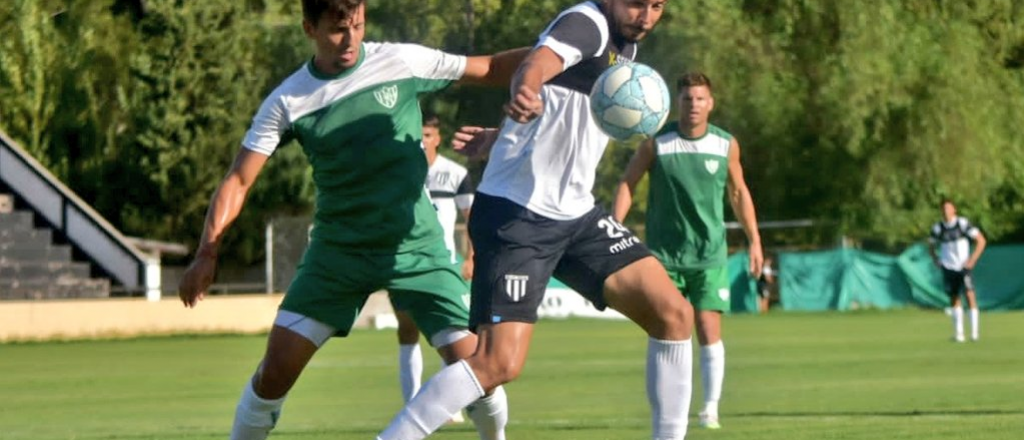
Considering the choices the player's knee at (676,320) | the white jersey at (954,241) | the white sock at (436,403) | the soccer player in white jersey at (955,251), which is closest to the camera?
the white sock at (436,403)

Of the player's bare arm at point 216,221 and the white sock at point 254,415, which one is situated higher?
the player's bare arm at point 216,221

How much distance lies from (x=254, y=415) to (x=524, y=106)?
220 centimetres

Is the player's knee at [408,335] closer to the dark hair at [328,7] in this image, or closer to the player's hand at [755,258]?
the player's hand at [755,258]

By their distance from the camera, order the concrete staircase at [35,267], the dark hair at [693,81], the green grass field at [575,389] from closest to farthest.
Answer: the green grass field at [575,389], the dark hair at [693,81], the concrete staircase at [35,267]

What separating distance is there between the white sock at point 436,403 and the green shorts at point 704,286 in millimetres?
5681

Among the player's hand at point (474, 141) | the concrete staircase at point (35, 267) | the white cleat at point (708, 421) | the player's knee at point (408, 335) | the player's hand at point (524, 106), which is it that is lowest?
the concrete staircase at point (35, 267)

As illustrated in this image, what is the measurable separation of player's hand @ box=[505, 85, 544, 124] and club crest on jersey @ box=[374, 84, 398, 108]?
1321 millimetres

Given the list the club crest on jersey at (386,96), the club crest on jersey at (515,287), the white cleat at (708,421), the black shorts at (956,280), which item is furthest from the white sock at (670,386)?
the black shorts at (956,280)

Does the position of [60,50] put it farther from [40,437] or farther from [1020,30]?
[40,437]

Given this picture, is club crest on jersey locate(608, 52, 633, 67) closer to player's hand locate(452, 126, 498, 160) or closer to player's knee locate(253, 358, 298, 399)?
player's hand locate(452, 126, 498, 160)

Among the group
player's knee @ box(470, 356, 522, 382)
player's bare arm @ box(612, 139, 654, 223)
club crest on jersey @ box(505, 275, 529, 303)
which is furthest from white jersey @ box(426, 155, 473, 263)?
player's knee @ box(470, 356, 522, 382)

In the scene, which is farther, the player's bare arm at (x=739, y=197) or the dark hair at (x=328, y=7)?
the player's bare arm at (x=739, y=197)

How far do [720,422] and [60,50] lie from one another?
39306 mm

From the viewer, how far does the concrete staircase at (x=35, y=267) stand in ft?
125
